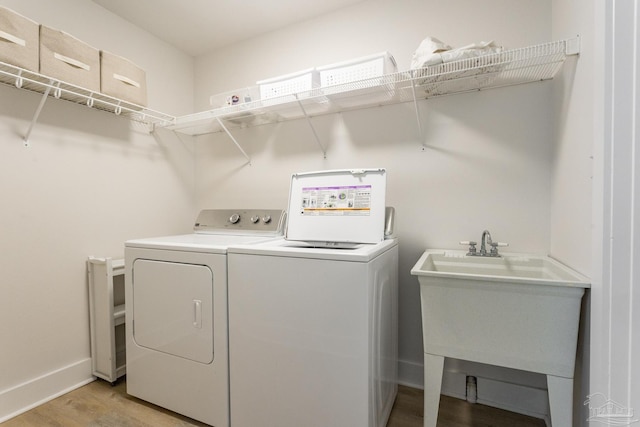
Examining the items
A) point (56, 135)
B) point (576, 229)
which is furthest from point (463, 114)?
point (56, 135)

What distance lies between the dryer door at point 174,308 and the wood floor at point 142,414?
360 millimetres

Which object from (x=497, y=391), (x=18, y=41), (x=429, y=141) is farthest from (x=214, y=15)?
(x=497, y=391)

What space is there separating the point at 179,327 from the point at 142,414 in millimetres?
559

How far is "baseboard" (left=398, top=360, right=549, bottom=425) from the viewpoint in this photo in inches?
61.0

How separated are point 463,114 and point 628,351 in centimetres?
136

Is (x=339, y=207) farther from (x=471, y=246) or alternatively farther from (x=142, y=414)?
(x=142, y=414)

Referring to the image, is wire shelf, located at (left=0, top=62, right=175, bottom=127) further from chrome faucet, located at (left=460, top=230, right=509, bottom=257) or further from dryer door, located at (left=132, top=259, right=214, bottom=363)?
chrome faucet, located at (left=460, top=230, right=509, bottom=257)

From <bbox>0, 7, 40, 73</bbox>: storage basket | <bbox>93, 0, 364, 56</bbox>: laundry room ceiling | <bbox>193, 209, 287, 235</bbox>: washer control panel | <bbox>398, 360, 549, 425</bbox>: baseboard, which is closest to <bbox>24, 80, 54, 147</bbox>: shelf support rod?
<bbox>0, 7, 40, 73</bbox>: storage basket

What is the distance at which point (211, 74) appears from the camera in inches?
106

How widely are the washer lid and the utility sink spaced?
44 centimetres

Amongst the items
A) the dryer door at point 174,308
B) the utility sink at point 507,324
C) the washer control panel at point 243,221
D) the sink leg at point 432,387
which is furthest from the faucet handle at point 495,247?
the dryer door at point 174,308

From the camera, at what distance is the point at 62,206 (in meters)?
1.81

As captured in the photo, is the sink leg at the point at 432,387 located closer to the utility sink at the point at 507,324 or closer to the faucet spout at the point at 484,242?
the utility sink at the point at 507,324

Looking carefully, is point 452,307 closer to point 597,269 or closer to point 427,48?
point 597,269
